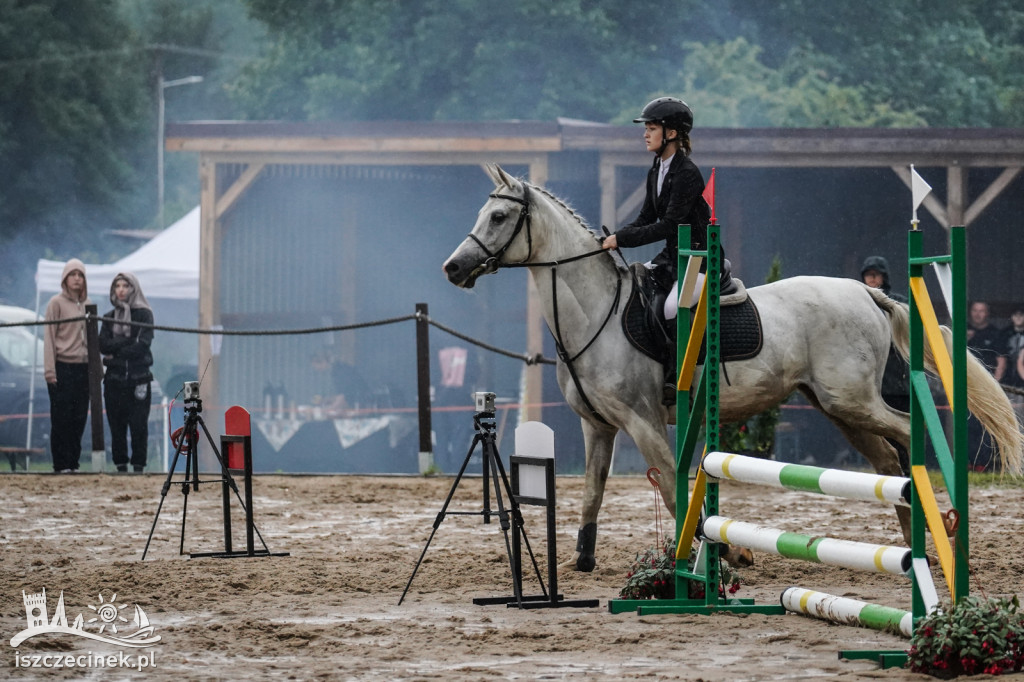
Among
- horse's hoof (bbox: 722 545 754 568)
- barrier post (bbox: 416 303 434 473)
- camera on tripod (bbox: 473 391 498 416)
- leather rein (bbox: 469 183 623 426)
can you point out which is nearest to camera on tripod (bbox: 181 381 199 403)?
leather rein (bbox: 469 183 623 426)

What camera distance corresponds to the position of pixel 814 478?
4.99 meters

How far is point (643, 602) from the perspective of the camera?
19.0ft

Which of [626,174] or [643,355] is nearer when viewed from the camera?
[643,355]

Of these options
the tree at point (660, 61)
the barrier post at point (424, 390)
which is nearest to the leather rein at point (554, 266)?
the barrier post at point (424, 390)

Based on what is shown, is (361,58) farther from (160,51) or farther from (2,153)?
(160,51)

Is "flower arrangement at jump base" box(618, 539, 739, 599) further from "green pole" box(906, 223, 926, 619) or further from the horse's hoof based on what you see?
"green pole" box(906, 223, 926, 619)

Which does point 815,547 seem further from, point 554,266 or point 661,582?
point 554,266

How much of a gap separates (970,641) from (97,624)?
3.44 meters

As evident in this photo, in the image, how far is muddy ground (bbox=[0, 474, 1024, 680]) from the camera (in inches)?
186

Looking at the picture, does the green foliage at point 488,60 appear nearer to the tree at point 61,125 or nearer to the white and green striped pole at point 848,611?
the tree at point 61,125

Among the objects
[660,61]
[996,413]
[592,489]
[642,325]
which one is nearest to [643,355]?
[642,325]

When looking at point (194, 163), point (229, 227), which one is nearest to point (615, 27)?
point (229, 227)

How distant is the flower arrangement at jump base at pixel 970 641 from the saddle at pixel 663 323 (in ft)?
8.98

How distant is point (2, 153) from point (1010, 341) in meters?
25.6
